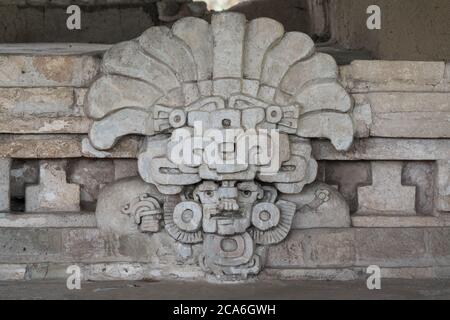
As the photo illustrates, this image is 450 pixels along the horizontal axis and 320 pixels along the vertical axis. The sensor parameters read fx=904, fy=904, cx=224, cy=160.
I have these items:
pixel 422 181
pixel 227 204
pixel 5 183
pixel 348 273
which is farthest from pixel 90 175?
pixel 422 181

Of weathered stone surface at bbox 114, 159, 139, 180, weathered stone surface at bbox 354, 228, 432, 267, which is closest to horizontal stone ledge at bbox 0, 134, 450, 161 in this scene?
weathered stone surface at bbox 114, 159, 139, 180

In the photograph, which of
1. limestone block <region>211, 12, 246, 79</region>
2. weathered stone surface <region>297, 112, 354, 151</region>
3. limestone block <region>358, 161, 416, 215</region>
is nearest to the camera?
limestone block <region>211, 12, 246, 79</region>

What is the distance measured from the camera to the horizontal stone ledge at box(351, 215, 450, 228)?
4832mm

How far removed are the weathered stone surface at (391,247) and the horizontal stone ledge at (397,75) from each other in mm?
757

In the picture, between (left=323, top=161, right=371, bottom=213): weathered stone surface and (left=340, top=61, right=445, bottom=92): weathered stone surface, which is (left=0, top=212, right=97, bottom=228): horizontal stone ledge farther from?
A: (left=340, top=61, right=445, bottom=92): weathered stone surface

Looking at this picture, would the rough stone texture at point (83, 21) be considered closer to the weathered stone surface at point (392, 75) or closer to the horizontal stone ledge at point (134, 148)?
the horizontal stone ledge at point (134, 148)

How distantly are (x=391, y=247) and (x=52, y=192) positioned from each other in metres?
1.83

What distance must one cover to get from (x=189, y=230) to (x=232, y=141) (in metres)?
0.53

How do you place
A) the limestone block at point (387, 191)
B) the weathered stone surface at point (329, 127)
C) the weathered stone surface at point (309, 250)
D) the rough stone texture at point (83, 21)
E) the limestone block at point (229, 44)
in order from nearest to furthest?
the limestone block at point (229, 44)
the weathered stone surface at point (329, 127)
the weathered stone surface at point (309, 250)
the limestone block at point (387, 191)
the rough stone texture at point (83, 21)

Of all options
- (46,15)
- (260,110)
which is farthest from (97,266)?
(46,15)

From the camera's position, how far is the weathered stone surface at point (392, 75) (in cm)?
479

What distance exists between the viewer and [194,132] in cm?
458

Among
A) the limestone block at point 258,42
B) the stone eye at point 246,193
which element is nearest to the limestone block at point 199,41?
the limestone block at point 258,42

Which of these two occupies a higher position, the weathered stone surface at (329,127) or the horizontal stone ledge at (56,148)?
A: the weathered stone surface at (329,127)
